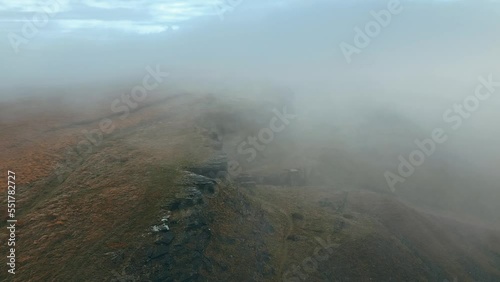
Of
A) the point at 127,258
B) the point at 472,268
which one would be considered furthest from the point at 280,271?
the point at 472,268

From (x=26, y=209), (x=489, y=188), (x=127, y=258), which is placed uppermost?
(x=26, y=209)

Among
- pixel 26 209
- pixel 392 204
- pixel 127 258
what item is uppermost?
pixel 26 209

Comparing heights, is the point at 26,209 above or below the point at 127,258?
above

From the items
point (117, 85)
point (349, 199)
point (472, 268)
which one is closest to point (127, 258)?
point (349, 199)

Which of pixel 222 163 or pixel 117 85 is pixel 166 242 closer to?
pixel 222 163

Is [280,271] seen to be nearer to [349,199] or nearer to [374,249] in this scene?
[374,249]

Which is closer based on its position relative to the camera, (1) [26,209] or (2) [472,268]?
(1) [26,209]

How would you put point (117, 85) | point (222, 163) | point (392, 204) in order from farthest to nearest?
1. point (117, 85)
2. point (392, 204)
3. point (222, 163)

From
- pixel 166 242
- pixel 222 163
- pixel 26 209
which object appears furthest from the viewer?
pixel 222 163

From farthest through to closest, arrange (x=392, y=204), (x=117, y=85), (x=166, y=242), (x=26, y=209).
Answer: (x=117, y=85) < (x=392, y=204) < (x=26, y=209) < (x=166, y=242)
